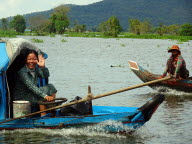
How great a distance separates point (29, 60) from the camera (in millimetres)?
8289

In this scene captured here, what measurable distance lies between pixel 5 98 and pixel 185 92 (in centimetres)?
744

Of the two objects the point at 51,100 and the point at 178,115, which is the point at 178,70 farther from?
the point at 51,100

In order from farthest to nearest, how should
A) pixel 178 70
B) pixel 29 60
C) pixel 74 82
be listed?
→ pixel 74 82 → pixel 178 70 → pixel 29 60

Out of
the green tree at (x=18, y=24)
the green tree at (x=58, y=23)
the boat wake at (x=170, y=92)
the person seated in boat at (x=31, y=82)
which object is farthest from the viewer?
the green tree at (x=18, y=24)

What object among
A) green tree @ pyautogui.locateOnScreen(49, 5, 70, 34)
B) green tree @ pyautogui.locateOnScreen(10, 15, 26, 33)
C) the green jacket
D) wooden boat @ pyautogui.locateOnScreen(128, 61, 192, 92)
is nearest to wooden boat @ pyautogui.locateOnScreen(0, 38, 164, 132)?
the green jacket

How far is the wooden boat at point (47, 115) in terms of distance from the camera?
8.16 m

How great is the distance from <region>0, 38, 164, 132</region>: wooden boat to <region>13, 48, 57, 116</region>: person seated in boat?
0.16 metres

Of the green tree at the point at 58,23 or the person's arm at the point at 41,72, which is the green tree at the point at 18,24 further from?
the person's arm at the point at 41,72

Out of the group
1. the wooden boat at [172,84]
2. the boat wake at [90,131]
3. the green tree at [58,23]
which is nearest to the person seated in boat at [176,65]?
the wooden boat at [172,84]

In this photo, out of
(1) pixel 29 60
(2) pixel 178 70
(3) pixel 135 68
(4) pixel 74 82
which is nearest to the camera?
(1) pixel 29 60

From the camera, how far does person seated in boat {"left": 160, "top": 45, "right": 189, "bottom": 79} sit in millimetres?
13320

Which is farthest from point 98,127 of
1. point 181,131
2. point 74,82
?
point 74,82

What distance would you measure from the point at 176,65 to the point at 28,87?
6.36m

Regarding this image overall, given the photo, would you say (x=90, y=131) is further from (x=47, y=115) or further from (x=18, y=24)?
(x=18, y=24)
